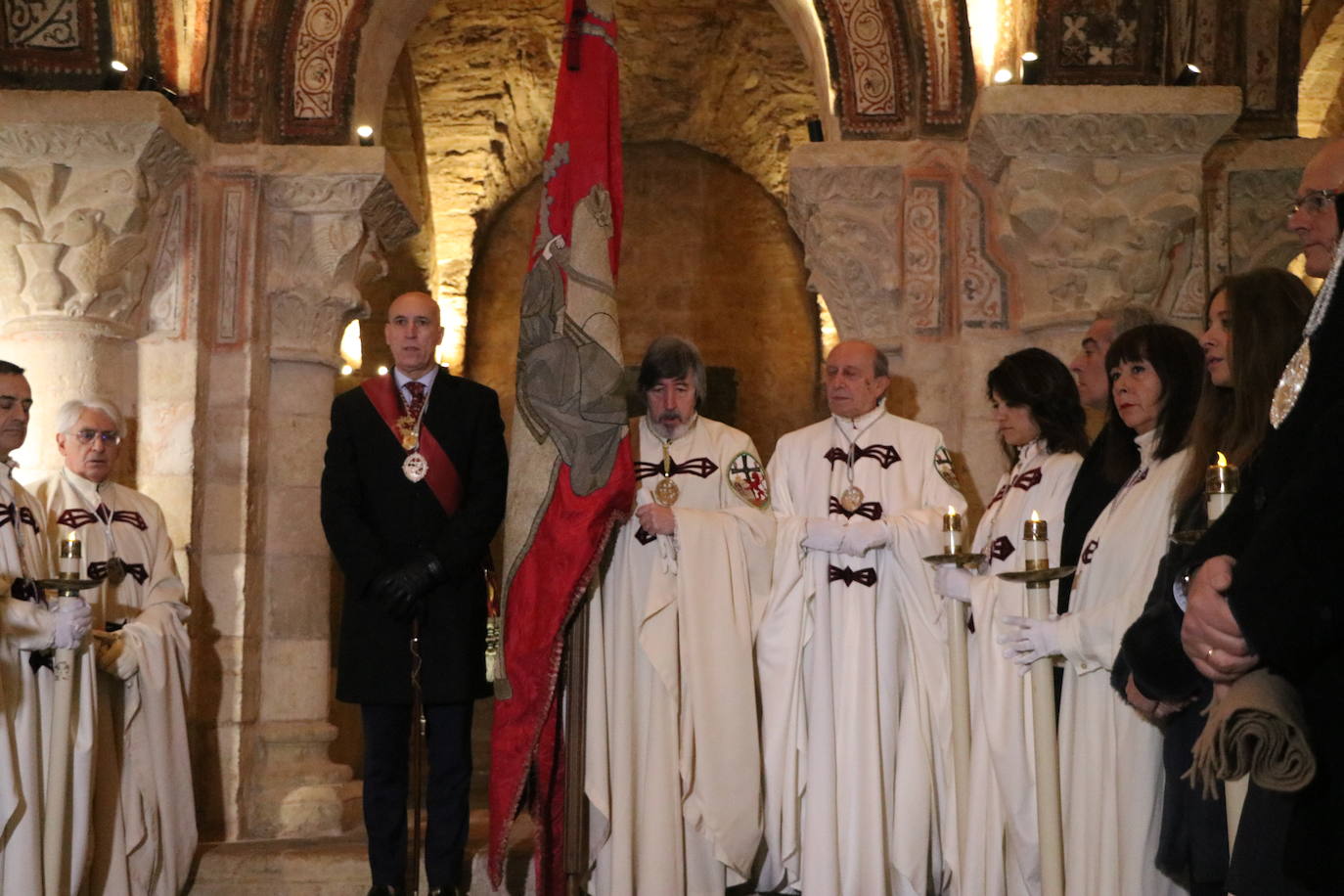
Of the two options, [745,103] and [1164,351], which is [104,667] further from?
[745,103]

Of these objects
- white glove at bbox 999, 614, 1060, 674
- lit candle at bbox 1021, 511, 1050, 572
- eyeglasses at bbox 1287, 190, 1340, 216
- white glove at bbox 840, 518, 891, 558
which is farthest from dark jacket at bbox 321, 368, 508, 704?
eyeglasses at bbox 1287, 190, 1340, 216

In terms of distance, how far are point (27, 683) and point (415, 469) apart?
1.30 metres

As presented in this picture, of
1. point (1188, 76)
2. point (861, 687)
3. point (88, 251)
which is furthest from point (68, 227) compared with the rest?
point (1188, 76)

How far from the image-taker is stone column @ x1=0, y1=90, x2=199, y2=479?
18.1 feet

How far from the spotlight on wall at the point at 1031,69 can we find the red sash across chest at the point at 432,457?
2.67 m

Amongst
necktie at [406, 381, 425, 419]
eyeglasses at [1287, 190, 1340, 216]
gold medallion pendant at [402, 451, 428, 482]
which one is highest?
eyeglasses at [1287, 190, 1340, 216]

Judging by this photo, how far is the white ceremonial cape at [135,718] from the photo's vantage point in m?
4.67

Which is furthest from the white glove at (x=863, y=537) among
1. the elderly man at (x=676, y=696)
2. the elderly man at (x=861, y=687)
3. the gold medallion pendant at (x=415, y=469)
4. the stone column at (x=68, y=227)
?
the stone column at (x=68, y=227)

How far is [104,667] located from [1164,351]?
3.36 meters

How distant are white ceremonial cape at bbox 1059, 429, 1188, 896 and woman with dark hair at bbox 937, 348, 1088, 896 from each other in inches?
17.2

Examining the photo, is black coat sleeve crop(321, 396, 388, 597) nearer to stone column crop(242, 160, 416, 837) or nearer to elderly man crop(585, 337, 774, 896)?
elderly man crop(585, 337, 774, 896)

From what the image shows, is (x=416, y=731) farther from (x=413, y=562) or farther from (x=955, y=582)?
(x=955, y=582)

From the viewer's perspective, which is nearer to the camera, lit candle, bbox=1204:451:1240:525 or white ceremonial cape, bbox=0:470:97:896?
lit candle, bbox=1204:451:1240:525

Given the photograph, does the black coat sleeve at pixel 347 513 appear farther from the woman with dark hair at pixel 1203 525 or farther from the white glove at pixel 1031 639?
the woman with dark hair at pixel 1203 525
